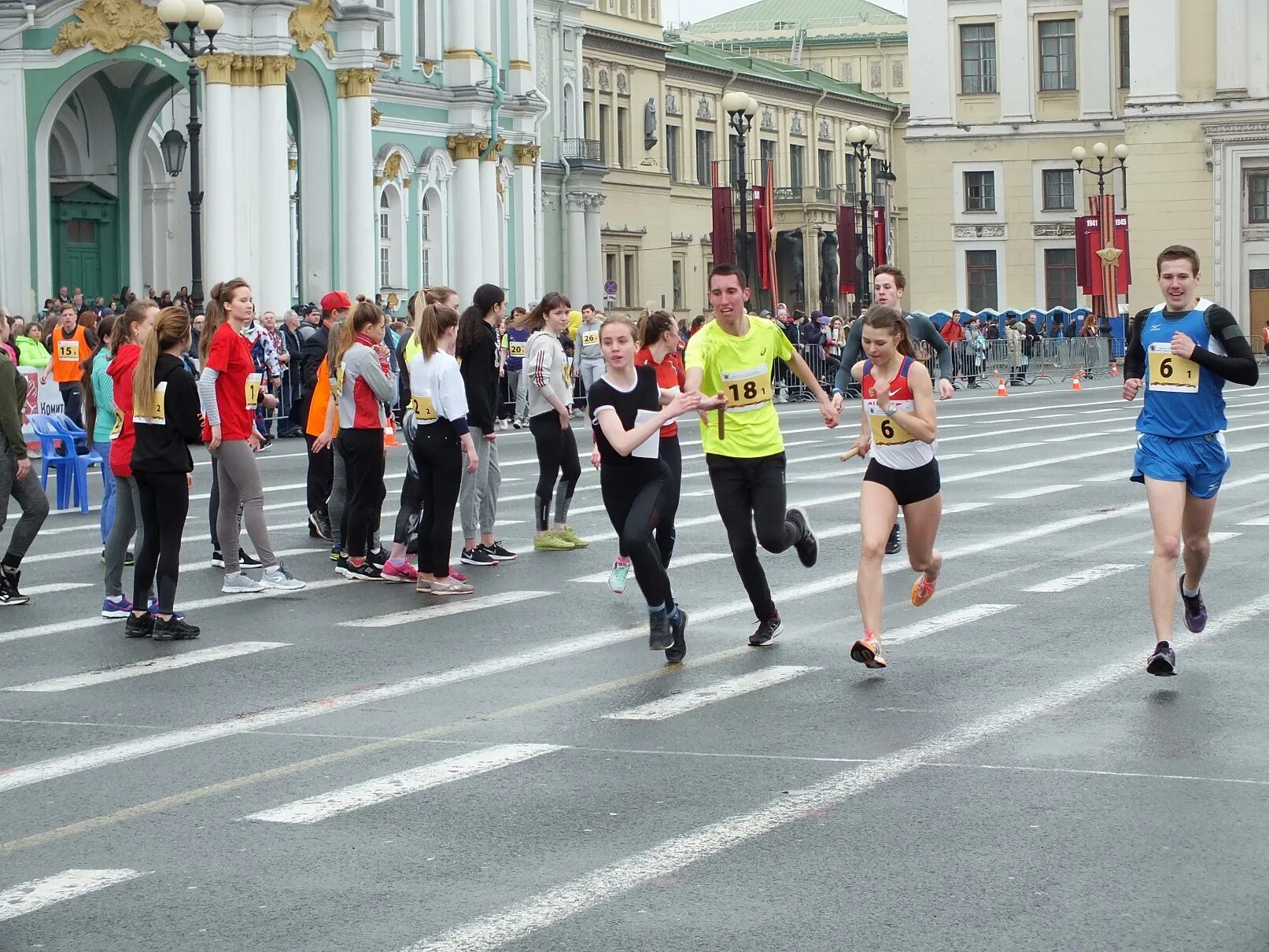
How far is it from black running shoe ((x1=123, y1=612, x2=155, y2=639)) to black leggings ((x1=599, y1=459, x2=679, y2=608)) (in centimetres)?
275

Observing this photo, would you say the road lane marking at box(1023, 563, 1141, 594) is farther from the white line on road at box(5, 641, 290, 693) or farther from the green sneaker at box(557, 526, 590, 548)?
the white line on road at box(5, 641, 290, 693)

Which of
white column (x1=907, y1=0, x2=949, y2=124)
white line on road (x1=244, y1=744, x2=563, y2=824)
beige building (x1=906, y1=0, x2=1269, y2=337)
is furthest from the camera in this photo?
white column (x1=907, y1=0, x2=949, y2=124)

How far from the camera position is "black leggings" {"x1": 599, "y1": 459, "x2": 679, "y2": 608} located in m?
10.8

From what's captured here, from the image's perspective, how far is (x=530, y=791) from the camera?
7.93 metres

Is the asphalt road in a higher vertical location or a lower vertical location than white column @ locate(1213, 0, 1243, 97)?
lower

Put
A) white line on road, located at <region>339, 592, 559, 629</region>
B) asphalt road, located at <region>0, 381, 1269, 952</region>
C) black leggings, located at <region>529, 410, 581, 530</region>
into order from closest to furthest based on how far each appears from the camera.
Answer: asphalt road, located at <region>0, 381, 1269, 952</region> < white line on road, located at <region>339, 592, 559, 629</region> < black leggings, located at <region>529, 410, 581, 530</region>

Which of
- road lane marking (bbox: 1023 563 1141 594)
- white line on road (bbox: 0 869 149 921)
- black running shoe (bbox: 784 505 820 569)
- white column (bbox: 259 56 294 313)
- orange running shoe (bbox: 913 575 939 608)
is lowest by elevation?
white line on road (bbox: 0 869 149 921)

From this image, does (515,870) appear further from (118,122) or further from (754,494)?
(118,122)

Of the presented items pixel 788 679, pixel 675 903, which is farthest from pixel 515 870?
pixel 788 679

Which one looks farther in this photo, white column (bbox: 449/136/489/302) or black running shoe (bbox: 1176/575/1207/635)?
white column (bbox: 449/136/489/302)

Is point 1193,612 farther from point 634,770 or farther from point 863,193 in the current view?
point 863,193

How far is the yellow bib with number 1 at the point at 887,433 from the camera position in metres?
10.7

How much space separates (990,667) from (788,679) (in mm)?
1015

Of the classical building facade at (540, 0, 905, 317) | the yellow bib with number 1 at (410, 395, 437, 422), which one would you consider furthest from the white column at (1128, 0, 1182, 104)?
the yellow bib with number 1 at (410, 395, 437, 422)
